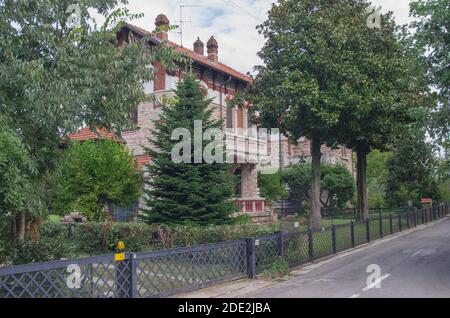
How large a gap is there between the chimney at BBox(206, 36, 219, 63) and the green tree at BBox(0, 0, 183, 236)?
19.7 meters

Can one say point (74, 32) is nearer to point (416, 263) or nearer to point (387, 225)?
point (416, 263)

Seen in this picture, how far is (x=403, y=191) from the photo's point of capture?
40.9m

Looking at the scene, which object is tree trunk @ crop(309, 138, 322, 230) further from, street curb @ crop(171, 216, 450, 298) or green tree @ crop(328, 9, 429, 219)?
street curb @ crop(171, 216, 450, 298)

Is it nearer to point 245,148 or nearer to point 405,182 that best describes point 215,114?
point 245,148

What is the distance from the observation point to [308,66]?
2006 centimetres

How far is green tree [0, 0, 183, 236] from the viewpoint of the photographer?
864cm

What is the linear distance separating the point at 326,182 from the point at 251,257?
28998 mm

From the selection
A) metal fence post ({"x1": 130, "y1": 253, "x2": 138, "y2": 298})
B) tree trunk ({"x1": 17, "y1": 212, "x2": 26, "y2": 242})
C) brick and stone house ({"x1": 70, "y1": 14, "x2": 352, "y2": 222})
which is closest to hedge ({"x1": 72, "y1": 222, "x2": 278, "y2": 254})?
brick and stone house ({"x1": 70, "y1": 14, "x2": 352, "y2": 222})

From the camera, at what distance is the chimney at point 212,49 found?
3023 cm

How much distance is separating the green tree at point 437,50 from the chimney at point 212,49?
19.0 meters

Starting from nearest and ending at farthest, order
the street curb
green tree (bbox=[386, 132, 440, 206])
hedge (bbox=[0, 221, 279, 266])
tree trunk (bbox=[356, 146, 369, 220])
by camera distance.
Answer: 1. hedge (bbox=[0, 221, 279, 266])
2. the street curb
3. tree trunk (bbox=[356, 146, 369, 220])
4. green tree (bbox=[386, 132, 440, 206])

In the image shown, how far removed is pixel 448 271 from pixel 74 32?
1136cm

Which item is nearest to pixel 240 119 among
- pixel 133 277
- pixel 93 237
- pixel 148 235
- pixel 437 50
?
pixel 93 237

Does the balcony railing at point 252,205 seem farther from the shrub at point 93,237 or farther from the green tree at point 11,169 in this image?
the green tree at point 11,169
